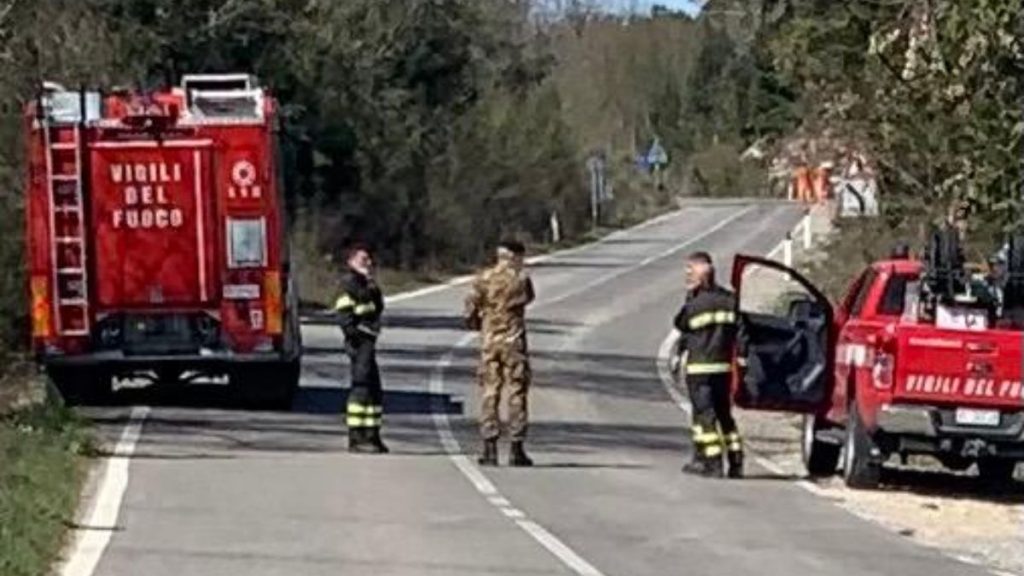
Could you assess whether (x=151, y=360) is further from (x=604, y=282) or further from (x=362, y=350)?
(x=604, y=282)

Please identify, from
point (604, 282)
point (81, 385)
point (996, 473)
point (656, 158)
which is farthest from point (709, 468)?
point (656, 158)

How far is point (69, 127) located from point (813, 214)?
135ft

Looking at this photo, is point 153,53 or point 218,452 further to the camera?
point 153,53

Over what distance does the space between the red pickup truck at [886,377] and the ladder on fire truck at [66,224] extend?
23.0 ft

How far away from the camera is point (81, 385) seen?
26.3 meters

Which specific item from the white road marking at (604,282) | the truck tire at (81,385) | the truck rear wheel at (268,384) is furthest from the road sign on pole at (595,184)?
the truck tire at (81,385)

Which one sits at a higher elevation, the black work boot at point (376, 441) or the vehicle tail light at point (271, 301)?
the vehicle tail light at point (271, 301)

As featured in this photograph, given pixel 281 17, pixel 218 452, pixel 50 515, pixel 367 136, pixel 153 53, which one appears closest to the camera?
pixel 50 515

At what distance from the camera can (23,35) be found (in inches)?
1206

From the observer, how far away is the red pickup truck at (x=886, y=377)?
63.8 ft

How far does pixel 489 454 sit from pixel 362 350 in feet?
4.77

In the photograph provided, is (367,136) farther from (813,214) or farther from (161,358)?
(161,358)

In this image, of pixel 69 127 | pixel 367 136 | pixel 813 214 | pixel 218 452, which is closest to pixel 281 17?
pixel 367 136

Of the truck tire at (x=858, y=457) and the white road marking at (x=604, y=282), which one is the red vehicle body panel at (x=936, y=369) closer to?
the truck tire at (x=858, y=457)
